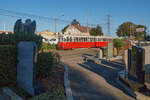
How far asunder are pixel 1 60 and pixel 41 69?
4.86 ft

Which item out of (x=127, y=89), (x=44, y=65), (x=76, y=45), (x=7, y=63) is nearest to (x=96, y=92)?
(x=127, y=89)

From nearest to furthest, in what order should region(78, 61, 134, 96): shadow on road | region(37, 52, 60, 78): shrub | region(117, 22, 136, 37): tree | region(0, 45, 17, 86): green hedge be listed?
region(0, 45, 17, 86): green hedge → region(37, 52, 60, 78): shrub → region(78, 61, 134, 96): shadow on road → region(117, 22, 136, 37): tree

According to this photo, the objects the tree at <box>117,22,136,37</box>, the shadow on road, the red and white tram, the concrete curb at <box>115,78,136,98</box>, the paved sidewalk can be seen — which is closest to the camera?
the paved sidewalk

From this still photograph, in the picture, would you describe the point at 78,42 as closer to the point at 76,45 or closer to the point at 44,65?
the point at 76,45

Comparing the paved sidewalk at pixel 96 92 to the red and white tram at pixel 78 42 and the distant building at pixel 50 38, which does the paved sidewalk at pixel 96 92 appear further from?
the distant building at pixel 50 38

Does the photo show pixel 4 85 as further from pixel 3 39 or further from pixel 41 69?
pixel 3 39

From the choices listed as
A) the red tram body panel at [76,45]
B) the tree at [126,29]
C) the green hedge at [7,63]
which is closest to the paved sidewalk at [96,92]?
the green hedge at [7,63]

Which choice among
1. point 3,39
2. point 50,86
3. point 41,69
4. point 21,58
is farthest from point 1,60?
point 3,39

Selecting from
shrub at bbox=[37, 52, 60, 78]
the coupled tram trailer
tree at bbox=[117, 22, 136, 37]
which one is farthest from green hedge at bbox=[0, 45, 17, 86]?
tree at bbox=[117, 22, 136, 37]

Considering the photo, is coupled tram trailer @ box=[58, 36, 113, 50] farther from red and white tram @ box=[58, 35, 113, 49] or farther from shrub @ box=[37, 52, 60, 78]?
shrub @ box=[37, 52, 60, 78]

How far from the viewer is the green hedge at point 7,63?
14.7ft

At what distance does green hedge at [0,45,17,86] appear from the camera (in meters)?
4.48

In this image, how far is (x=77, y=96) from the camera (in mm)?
5094

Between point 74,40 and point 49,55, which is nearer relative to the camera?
point 49,55
